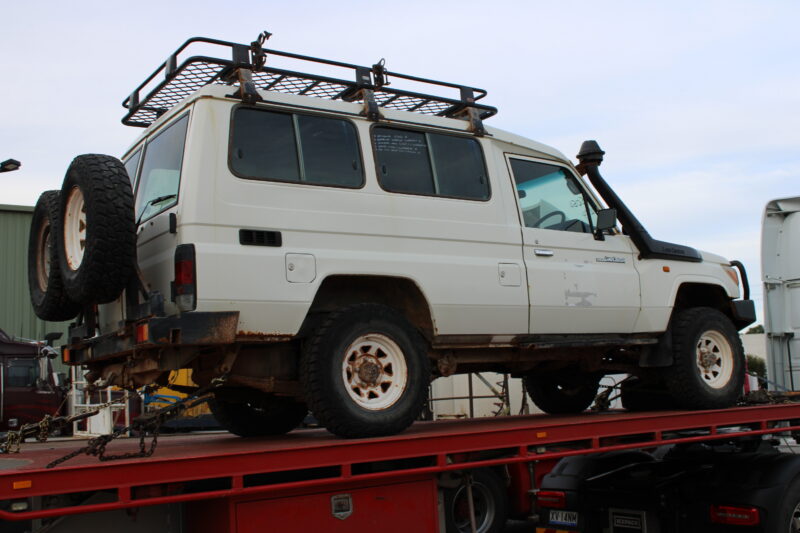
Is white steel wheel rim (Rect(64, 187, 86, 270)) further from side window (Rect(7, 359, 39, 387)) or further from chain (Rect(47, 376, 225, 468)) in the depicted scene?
side window (Rect(7, 359, 39, 387))

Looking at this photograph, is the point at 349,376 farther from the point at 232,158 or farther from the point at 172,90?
the point at 172,90

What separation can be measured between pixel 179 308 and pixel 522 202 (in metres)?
2.91

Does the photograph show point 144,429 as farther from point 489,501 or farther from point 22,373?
point 22,373

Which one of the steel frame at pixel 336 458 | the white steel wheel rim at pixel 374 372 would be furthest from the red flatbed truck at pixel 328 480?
the white steel wheel rim at pixel 374 372

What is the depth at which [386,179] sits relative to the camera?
20.1ft

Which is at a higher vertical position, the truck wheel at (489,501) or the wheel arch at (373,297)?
the wheel arch at (373,297)

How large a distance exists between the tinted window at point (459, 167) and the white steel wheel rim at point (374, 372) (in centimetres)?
130

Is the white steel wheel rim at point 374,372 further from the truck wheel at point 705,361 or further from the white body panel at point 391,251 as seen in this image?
the truck wheel at point 705,361

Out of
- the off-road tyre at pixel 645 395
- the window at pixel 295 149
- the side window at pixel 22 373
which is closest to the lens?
the window at pixel 295 149

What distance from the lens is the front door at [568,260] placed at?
6.72 m

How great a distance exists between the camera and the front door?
265 inches

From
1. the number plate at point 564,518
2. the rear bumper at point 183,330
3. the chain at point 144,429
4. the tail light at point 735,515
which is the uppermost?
the rear bumper at point 183,330

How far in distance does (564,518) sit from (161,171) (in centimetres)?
416

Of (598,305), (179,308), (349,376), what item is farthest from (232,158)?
(598,305)
